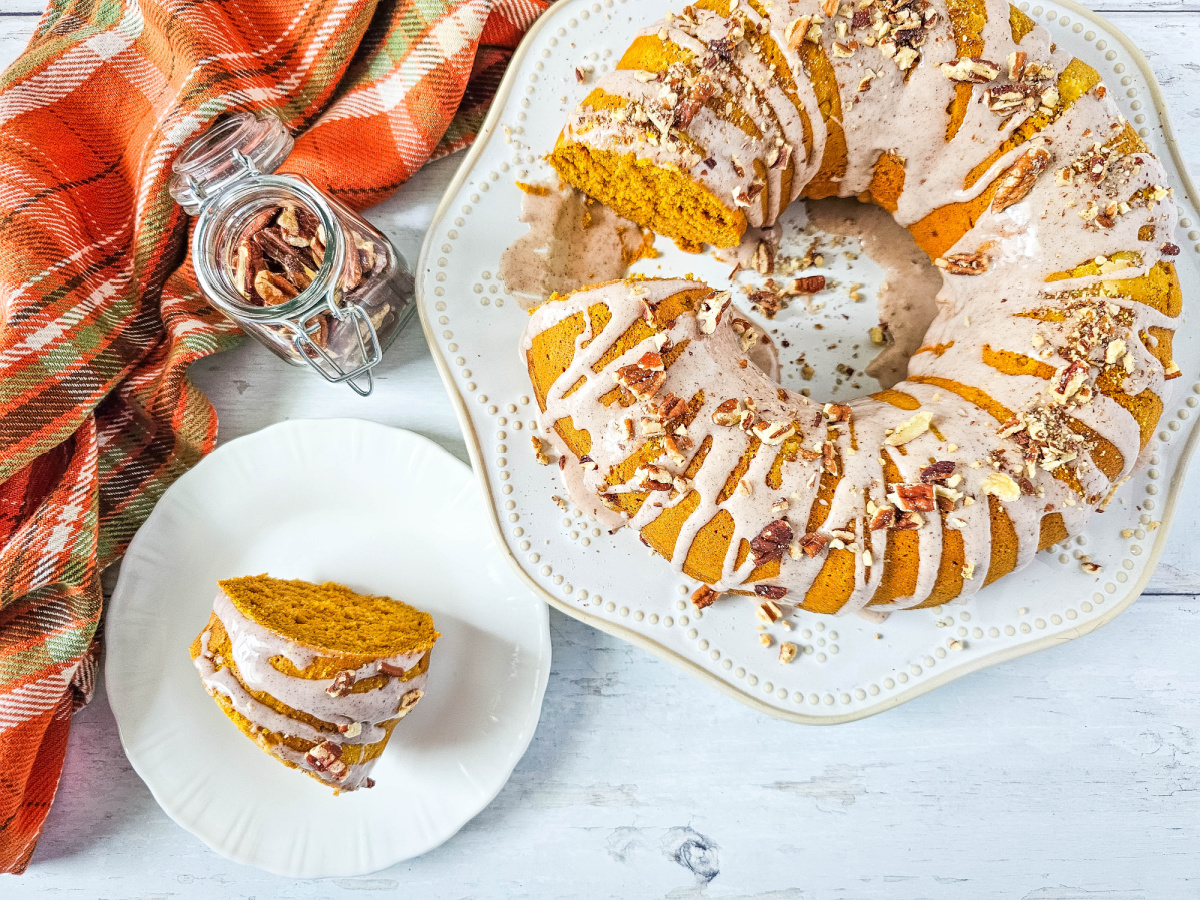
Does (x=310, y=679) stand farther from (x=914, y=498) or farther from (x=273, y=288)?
(x=914, y=498)

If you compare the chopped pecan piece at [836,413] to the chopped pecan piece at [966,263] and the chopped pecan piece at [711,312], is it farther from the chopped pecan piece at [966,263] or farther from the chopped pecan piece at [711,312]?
the chopped pecan piece at [966,263]

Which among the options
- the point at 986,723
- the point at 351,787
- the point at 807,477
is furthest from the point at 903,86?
the point at 351,787

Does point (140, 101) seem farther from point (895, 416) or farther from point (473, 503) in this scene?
point (895, 416)

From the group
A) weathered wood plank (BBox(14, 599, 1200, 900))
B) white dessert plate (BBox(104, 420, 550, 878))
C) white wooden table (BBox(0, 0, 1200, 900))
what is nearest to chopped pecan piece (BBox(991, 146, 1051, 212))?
white wooden table (BBox(0, 0, 1200, 900))

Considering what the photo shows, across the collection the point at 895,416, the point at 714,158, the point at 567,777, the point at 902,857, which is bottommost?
the point at 567,777

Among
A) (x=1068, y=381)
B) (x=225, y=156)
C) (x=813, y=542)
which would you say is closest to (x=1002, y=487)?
(x=1068, y=381)
